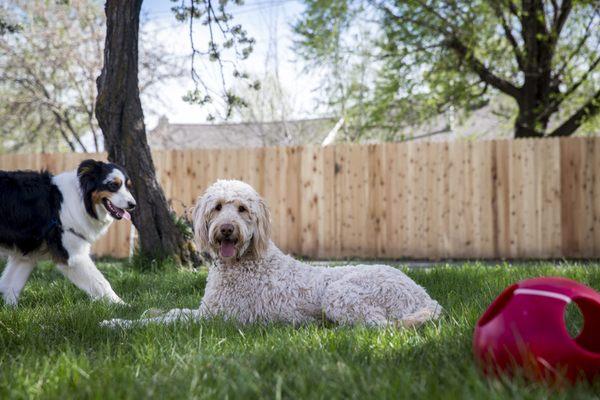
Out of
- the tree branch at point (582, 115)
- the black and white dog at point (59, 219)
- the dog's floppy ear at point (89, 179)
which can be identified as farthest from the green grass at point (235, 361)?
the tree branch at point (582, 115)

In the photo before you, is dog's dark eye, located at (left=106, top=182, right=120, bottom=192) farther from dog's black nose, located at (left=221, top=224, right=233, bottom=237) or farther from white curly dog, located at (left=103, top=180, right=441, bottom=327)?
dog's black nose, located at (left=221, top=224, right=233, bottom=237)

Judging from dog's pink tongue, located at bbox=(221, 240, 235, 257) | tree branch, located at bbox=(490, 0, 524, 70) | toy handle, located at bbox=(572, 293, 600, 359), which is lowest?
toy handle, located at bbox=(572, 293, 600, 359)

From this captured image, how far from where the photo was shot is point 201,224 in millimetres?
4258

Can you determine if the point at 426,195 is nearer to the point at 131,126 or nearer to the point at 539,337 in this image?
the point at 131,126

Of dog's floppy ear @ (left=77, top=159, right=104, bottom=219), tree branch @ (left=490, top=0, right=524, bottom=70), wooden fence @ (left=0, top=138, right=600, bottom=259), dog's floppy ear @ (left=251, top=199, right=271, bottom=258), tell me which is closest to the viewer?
dog's floppy ear @ (left=251, top=199, right=271, bottom=258)

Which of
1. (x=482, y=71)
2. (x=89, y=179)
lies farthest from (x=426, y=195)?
(x=89, y=179)

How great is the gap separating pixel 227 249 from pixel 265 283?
15.5 inches

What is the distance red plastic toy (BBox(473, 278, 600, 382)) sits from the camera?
2348mm

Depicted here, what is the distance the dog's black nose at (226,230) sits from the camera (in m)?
4.07

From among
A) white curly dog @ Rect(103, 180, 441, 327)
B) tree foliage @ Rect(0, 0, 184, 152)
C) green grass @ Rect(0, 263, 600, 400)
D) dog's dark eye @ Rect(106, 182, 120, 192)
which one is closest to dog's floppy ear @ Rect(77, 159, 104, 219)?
dog's dark eye @ Rect(106, 182, 120, 192)

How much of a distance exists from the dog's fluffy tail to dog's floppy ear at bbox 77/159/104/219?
11.7 ft

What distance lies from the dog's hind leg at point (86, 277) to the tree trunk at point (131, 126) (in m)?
2.00

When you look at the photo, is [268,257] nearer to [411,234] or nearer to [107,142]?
[107,142]

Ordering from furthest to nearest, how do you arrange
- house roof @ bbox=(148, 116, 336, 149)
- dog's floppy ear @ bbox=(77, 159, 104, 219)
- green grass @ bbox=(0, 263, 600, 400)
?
house roof @ bbox=(148, 116, 336, 149), dog's floppy ear @ bbox=(77, 159, 104, 219), green grass @ bbox=(0, 263, 600, 400)
